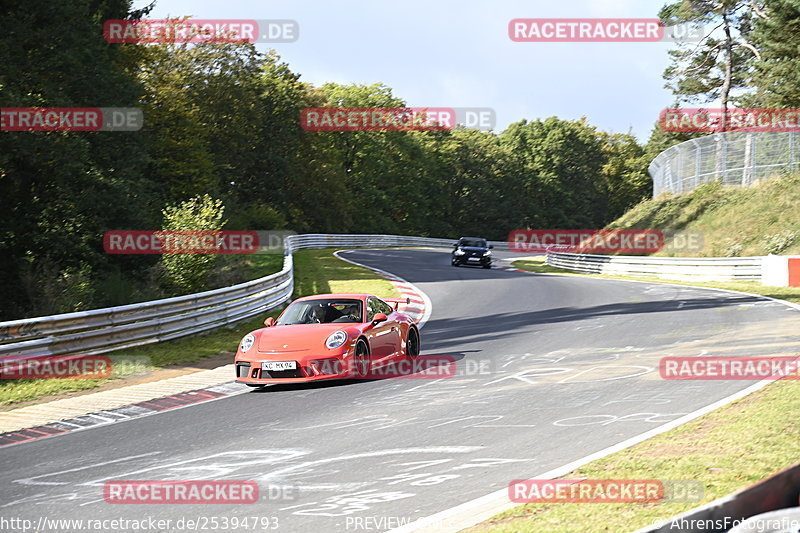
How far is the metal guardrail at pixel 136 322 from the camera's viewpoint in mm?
13055

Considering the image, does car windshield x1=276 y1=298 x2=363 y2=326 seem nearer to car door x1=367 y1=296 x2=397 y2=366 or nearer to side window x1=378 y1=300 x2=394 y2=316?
car door x1=367 y1=296 x2=397 y2=366

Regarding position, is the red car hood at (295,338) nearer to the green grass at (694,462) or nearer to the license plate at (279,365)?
the license plate at (279,365)

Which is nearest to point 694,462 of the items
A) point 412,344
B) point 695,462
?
point 695,462

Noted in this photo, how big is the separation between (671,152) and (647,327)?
36553 mm

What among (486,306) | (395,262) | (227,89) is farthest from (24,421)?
(227,89)

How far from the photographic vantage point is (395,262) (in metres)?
45.8

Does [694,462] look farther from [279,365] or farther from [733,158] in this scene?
[733,158]

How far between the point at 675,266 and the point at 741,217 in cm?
819

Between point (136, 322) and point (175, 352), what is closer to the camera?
point (175, 352)

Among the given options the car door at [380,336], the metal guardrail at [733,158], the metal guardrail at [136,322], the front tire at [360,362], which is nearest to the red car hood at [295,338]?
the front tire at [360,362]

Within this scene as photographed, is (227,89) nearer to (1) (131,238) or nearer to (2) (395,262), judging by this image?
(2) (395,262)

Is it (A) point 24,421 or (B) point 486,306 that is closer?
(A) point 24,421

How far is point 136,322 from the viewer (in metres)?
16.0

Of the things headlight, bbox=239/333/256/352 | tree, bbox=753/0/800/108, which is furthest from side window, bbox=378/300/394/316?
tree, bbox=753/0/800/108
